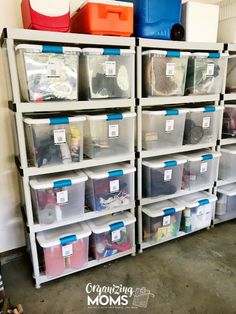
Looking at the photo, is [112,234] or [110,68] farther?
[112,234]

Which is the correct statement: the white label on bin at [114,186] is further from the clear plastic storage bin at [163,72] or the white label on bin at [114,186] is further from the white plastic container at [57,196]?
→ the clear plastic storage bin at [163,72]

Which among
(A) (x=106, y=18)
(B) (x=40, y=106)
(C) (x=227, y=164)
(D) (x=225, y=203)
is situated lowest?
(D) (x=225, y=203)

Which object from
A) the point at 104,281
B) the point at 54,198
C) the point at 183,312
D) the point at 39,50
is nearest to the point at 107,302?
the point at 104,281

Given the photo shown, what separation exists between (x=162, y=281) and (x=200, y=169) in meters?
0.93

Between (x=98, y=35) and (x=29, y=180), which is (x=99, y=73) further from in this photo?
(x=29, y=180)

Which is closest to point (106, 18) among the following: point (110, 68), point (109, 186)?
point (110, 68)

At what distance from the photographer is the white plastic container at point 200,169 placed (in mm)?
2148

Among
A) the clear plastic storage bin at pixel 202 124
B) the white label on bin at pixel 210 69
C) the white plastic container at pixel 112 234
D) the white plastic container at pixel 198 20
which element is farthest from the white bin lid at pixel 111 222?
the white plastic container at pixel 198 20

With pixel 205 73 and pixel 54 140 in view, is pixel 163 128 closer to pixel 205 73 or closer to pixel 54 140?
pixel 205 73

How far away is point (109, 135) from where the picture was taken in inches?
70.2

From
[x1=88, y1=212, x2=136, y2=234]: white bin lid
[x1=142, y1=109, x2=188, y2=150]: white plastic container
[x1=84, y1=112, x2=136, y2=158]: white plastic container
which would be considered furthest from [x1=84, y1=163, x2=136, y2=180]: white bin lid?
[x1=88, y1=212, x2=136, y2=234]: white bin lid

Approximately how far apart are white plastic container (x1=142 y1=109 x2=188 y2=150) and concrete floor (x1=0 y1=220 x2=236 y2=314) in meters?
0.89

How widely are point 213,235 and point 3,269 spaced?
1778mm

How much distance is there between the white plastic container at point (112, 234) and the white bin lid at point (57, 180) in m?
0.39
